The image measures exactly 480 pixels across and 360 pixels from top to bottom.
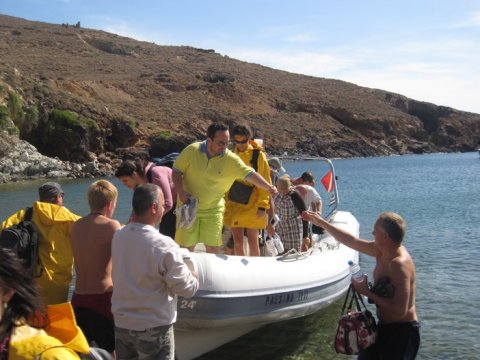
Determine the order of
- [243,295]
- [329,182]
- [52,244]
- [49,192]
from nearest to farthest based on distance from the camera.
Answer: [52,244] → [49,192] → [243,295] → [329,182]

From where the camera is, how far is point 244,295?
5.27m

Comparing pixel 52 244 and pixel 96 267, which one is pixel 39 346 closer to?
pixel 96 267

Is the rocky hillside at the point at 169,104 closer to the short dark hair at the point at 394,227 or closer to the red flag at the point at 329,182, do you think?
the red flag at the point at 329,182

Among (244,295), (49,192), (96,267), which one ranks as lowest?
(244,295)

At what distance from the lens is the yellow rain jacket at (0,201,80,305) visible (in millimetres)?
4215

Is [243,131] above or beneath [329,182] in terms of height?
above

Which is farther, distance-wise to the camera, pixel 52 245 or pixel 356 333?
pixel 52 245

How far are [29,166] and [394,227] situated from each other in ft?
130

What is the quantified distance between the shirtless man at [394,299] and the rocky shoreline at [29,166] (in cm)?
3678

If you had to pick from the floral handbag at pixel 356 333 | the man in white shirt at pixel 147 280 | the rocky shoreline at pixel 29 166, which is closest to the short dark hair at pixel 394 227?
the floral handbag at pixel 356 333

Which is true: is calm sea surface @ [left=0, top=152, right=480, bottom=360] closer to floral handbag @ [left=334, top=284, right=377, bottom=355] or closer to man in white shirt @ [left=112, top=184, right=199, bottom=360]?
floral handbag @ [left=334, top=284, right=377, bottom=355]

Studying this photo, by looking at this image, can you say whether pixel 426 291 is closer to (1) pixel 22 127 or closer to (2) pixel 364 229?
(2) pixel 364 229

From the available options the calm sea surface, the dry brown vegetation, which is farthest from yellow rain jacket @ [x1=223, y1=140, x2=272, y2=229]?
the dry brown vegetation

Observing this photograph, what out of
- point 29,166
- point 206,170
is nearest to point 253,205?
point 206,170
